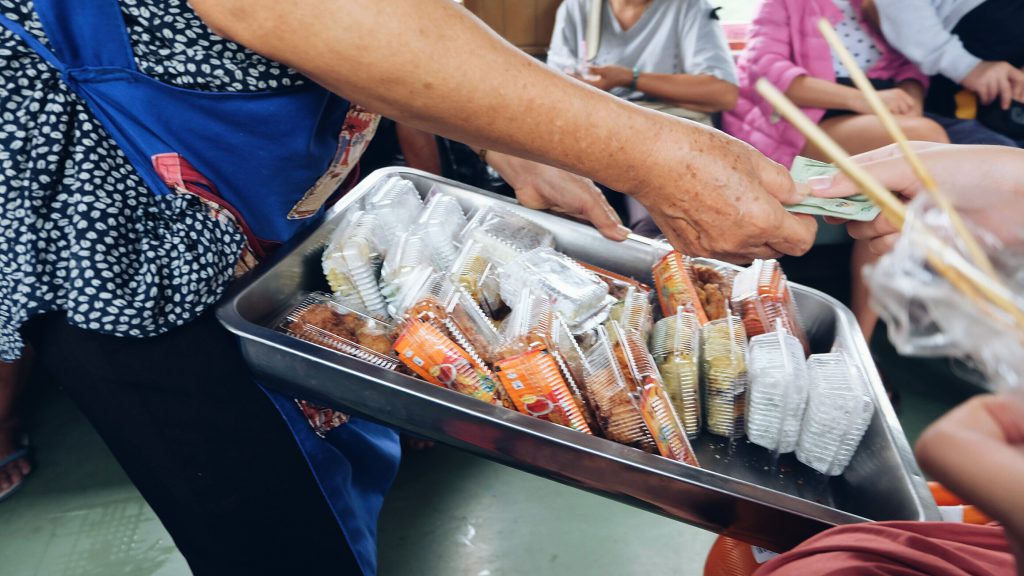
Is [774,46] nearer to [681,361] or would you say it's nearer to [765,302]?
[765,302]

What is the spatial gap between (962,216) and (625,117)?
0.46 metres

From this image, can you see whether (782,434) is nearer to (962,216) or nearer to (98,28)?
(962,216)

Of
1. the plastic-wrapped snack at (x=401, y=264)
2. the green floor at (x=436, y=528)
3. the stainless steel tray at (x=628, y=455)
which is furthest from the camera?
the green floor at (x=436, y=528)

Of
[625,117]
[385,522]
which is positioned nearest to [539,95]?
[625,117]

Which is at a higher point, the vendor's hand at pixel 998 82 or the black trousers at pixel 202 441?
the vendor's hand at pixel 998 82

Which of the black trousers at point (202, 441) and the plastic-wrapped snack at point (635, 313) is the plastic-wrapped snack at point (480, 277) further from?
the black trousers at point (202, 441)

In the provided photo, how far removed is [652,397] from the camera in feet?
3.48

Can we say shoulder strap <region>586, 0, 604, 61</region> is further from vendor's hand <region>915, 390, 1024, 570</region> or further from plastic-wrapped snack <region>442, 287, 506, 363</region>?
vendor's hand <region>915, 390, 1024, 570</region>

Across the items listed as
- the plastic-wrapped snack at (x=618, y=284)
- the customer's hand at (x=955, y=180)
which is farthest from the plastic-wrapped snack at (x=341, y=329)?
the customer's hand at (x=955, y=180)

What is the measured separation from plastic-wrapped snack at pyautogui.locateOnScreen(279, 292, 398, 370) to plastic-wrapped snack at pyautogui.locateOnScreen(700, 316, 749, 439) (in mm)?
585

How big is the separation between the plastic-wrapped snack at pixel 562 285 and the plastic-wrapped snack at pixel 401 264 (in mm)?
175

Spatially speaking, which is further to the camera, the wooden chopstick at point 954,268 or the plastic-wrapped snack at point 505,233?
the plastic-wrapped snack at point 505,233

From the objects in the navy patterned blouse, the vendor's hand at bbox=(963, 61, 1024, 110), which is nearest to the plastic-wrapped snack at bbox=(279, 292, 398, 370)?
the navy patterned blouse

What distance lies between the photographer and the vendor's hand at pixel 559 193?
142 centimetres
